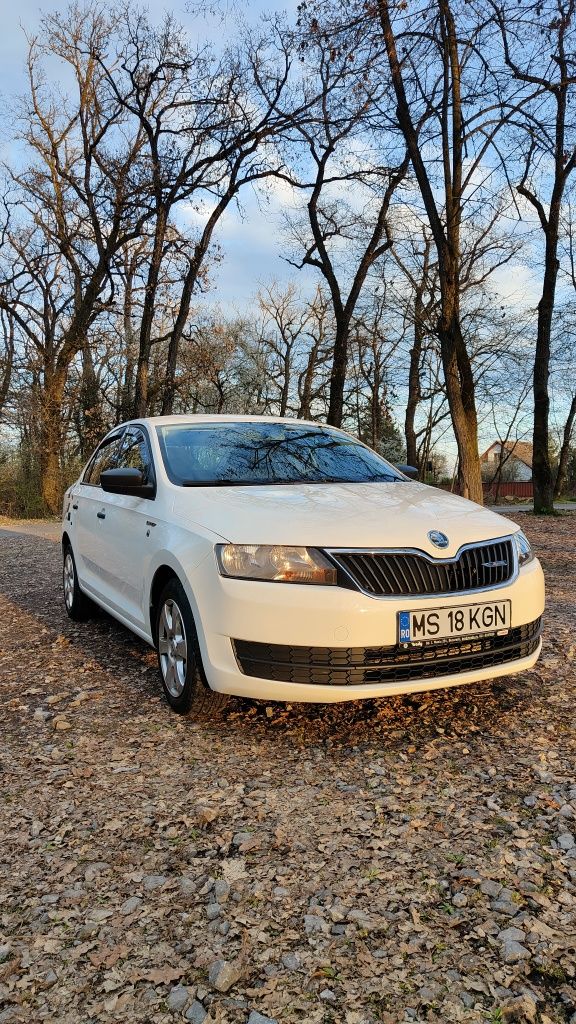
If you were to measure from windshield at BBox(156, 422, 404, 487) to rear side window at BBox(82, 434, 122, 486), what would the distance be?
866 mm

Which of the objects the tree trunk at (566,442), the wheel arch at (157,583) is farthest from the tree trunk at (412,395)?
the wheel arch at (157,583)

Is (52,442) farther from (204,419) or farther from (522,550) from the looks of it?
(522,550)

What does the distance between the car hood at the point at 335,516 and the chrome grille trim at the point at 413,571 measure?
0.12ft

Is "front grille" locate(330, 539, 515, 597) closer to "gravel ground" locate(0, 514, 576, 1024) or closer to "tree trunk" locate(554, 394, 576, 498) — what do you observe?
"gravel ground" locate(0, 514, 576, 1024)

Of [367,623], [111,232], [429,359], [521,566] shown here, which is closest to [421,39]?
[521,566]

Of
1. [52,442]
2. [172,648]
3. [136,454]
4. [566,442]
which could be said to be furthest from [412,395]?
[172,648]

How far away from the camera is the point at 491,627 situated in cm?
314

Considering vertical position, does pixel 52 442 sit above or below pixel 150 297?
below

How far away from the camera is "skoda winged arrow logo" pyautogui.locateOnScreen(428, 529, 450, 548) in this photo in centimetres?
308

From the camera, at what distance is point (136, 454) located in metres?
4.59

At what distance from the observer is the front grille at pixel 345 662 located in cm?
292

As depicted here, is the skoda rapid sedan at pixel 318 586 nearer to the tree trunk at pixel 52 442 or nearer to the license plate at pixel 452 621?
the license plate at pixel 452 621

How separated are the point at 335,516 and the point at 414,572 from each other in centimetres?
45

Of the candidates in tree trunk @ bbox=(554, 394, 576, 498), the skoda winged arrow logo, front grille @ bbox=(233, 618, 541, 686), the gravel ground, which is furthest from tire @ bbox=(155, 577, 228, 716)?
tree trunk @ bbox=(554, 394, 576, 498)
